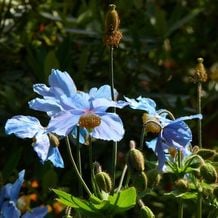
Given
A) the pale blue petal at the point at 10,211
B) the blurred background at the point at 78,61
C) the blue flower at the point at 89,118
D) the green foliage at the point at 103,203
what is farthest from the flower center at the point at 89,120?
the blurred background at the point at 78,61

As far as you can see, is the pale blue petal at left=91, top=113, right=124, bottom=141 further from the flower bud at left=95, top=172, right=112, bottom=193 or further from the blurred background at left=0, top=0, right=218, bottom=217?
the blurred background at left=0, top=0, right=218, bottom=217

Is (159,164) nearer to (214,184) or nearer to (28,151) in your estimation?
(214,184)

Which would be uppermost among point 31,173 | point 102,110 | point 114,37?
point 114,37

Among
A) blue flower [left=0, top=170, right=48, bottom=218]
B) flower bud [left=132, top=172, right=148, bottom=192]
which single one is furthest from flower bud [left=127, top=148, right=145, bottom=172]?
blue flower [left=0, top=170, right=48, bottom=218]

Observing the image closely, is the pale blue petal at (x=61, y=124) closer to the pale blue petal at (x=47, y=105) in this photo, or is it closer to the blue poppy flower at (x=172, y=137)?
the pale blue petal at (x=47, y=105)

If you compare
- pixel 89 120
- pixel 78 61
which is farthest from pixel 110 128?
pixel 78 61

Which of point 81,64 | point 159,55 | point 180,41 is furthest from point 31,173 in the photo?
point 180,41

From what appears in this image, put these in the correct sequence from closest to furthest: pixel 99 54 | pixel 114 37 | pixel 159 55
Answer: pixel 114 37, pixel 99 54, pixel 159 55
